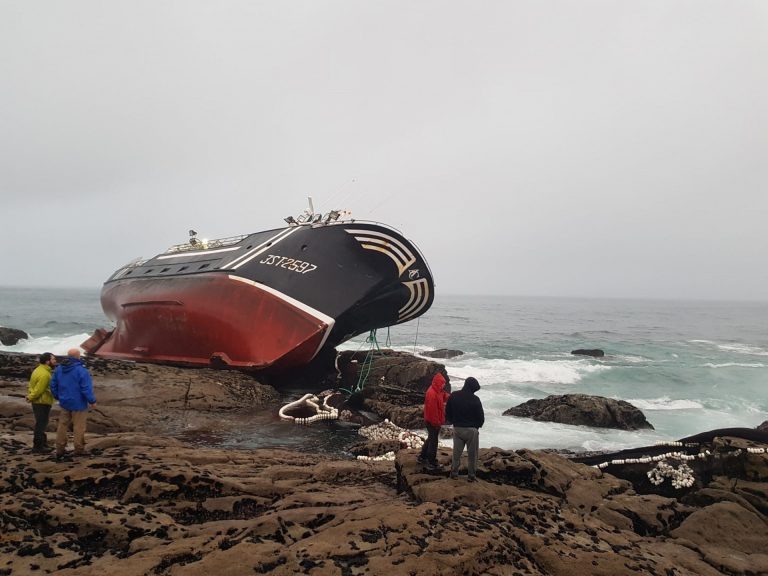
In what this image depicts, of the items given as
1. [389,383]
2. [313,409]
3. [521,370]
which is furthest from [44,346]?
[521,370]

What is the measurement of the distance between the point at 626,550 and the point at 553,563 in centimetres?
112

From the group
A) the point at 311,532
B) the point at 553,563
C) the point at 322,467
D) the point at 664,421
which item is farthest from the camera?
the point at 664,421

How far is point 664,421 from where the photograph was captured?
18.4m

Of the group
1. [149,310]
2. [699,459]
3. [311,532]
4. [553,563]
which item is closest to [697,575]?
[553,563]

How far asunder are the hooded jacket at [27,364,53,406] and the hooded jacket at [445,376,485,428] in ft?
20.3

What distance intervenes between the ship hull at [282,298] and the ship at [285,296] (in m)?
0.04

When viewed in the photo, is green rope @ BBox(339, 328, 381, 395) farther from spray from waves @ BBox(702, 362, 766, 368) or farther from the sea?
spray from waves @ BBox(702, 362, 766, 368)

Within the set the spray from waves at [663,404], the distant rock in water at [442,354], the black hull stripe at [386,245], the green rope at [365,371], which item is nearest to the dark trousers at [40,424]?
the green rope at [365,371]

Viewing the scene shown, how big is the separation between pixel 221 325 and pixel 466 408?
12.4m

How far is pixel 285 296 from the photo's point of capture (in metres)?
15.6

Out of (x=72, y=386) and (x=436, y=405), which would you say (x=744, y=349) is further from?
(x=72, y=386)

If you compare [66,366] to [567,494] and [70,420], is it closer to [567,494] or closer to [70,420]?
[70,420]

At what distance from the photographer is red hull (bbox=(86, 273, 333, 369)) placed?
15086 mm

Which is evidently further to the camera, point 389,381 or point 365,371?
point 365,371
